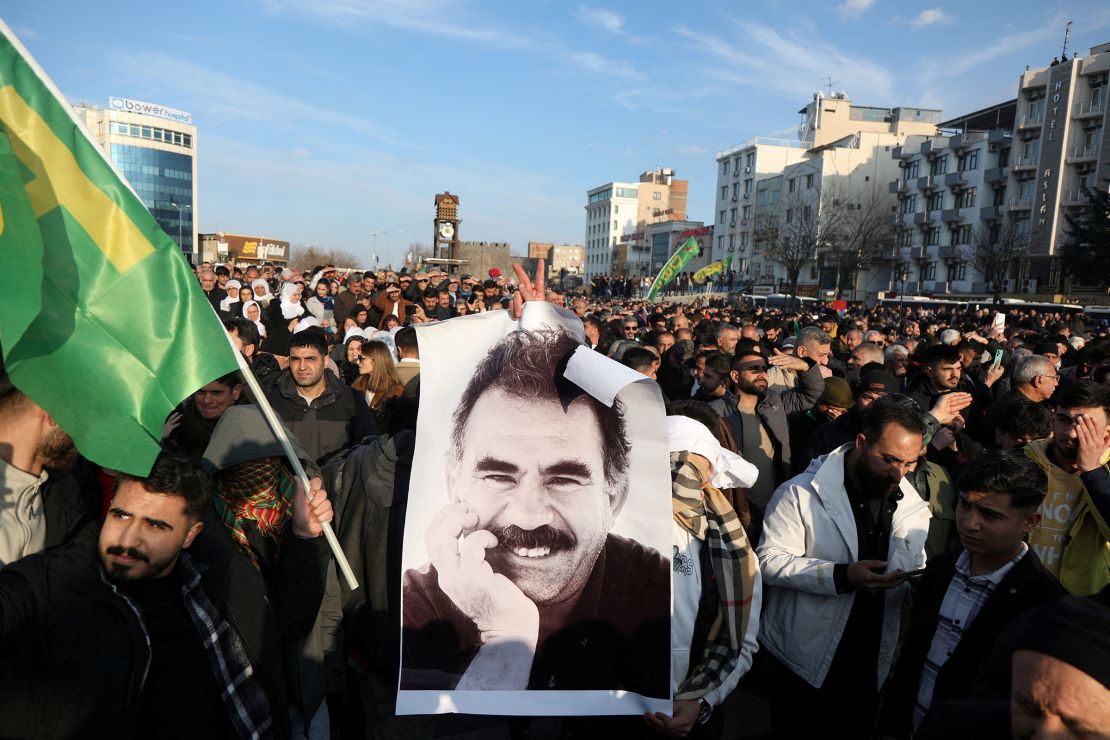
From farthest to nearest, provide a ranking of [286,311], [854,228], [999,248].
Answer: [854,228]
[999,248]
[286,311]

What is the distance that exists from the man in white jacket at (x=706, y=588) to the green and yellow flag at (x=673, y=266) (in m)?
15.2

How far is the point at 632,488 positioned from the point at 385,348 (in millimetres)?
3879

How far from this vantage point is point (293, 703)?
2611mm

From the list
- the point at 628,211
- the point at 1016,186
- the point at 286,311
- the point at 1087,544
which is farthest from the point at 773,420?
the point at 628,211

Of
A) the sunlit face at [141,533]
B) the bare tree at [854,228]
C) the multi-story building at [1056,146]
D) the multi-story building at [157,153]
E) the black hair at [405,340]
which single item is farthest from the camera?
the multi-story building at [157,153]

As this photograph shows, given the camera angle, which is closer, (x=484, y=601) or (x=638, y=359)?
(x=484, y=601)

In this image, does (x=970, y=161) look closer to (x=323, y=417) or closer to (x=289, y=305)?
(x=289, y=305)

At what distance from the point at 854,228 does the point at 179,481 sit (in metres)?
68.6

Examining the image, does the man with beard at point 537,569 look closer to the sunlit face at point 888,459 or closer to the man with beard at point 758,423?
the sunlit face at point 888,459

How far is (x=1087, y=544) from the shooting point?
3131 millimetres

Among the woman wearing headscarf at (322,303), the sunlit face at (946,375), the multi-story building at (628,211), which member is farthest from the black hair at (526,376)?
the multi-story building at (628,211)

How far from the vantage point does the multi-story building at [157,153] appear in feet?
343

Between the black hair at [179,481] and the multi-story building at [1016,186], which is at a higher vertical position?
the multi-story building at [1016,186]

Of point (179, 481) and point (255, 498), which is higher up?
point (179, 481)
